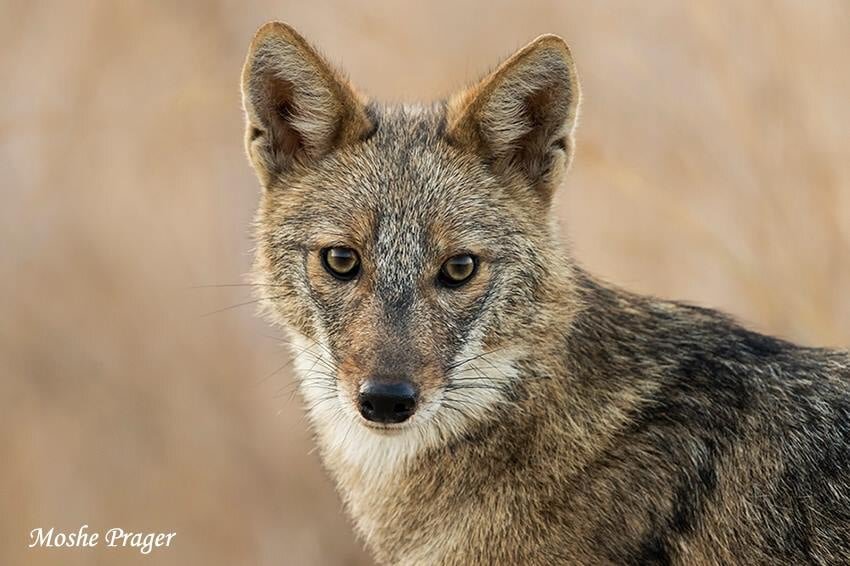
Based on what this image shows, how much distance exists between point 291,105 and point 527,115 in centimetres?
109

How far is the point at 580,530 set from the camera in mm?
5156

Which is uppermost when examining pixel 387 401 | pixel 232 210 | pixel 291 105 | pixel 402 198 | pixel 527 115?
pixel 527 115

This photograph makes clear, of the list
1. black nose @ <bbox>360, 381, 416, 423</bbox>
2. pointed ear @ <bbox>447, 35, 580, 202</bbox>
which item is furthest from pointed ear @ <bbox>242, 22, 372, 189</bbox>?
black nose @ <bbox>360, 381, 416, 423</bbox>

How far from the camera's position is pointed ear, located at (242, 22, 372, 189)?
5.44 metres

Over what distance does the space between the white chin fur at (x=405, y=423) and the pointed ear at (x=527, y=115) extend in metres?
0.90

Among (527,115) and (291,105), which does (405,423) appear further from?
(291,105)

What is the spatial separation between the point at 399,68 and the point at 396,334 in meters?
5.68

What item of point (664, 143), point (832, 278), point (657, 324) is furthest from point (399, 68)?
point (657, 324)

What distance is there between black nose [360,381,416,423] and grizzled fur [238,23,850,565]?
60 mm

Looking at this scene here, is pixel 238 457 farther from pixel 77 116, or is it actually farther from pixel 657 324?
pixel 657 324

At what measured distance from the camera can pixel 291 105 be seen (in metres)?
5.69

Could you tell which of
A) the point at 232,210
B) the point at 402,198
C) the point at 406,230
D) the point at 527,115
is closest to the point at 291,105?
the point at 402,198

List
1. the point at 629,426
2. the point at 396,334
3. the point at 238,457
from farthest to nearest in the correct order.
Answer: the point at 238,457 → the point at 629,426 → the point at 396,334
